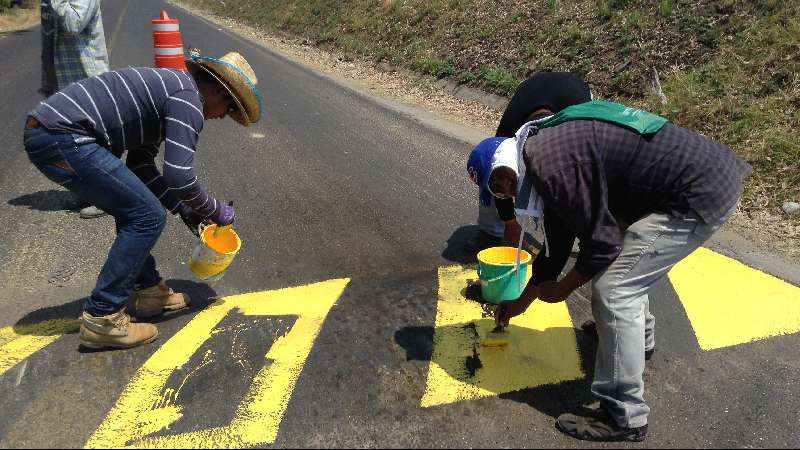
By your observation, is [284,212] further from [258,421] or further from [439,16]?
[439,16]

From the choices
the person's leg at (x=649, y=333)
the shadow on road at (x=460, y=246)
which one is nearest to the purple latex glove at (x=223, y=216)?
the shadow on road at (x=460, y=246)

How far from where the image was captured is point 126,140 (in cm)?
278

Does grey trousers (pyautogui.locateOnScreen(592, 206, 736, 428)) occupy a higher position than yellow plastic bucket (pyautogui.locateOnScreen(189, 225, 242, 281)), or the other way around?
grey trousers (pyautogui.locateOnScreen(592, 206, 736, 428))

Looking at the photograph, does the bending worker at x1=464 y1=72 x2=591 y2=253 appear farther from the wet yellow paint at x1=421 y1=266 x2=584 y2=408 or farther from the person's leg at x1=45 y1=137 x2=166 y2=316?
the person's leg at x1=45 y1=137 x2=166 y2=316

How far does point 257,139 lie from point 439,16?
7354 millimetres

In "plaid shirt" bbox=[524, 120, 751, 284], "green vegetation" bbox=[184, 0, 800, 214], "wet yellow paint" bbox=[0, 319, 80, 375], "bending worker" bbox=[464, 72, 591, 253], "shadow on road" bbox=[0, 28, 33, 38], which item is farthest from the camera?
"shadow on road" bbox=[0, 28, 33, 38]

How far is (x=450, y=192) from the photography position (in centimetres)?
545

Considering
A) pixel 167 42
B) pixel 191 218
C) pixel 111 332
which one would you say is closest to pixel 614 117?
pixel 191 218

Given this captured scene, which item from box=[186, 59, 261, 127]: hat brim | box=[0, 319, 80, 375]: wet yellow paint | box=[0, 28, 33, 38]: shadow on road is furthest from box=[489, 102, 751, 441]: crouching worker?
box=[0, 28, 33, 38]: shadow on road

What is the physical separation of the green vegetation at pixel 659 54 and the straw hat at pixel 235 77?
4.49 metres

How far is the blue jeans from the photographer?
2.62 meters

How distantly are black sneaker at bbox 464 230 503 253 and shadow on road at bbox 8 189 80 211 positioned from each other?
10.5 ft

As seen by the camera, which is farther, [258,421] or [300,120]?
[300,120]

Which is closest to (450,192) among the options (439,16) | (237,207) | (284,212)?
(284,212)
